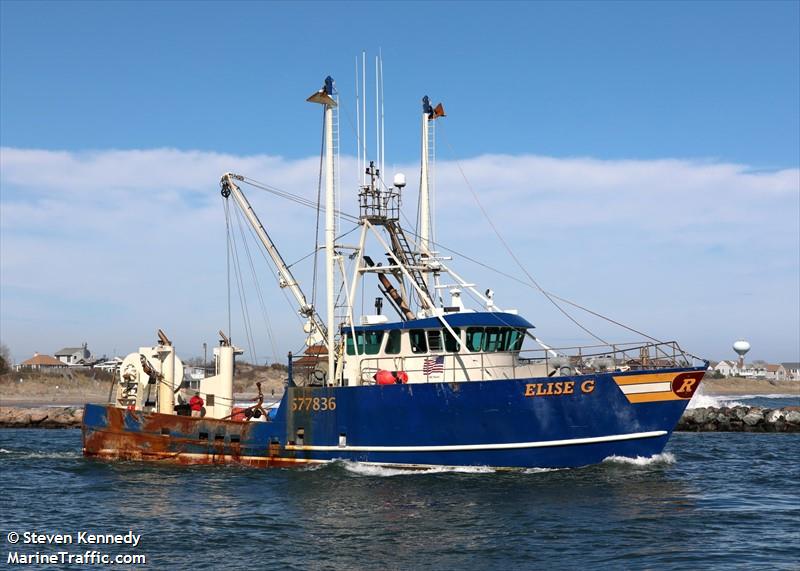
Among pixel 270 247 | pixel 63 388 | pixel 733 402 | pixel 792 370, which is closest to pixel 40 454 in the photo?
pixel 270 247

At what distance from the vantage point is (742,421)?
41.7m

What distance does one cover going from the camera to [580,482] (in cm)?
1988

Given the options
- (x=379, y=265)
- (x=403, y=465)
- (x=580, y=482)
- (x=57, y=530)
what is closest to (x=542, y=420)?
(x=580, y=482)

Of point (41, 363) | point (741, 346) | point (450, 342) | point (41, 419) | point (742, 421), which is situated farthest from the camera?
point (741, 346)

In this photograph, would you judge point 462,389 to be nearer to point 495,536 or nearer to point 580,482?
point 580,482

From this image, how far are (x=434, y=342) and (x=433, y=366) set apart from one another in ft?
2.20

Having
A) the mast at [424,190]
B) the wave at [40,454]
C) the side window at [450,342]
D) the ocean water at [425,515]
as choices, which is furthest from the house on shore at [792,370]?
the ocean water at [425,515]

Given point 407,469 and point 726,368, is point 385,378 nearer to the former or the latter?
point 407,469

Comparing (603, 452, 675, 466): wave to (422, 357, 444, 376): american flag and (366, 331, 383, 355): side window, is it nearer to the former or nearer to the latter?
(422, 357, 444, 376): american flag

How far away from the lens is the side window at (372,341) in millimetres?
23922

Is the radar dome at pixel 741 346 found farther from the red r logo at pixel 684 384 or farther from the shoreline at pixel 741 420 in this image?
the red r logo at pixel 684 384

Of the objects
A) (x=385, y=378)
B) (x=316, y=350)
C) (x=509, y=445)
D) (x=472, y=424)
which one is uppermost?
(x=316, y=350)

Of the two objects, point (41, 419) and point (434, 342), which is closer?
point (434, 342)

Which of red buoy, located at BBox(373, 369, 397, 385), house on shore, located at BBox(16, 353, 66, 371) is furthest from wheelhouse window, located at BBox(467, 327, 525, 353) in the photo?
house on shore, located at BBox(16, 353, 66, 371)
